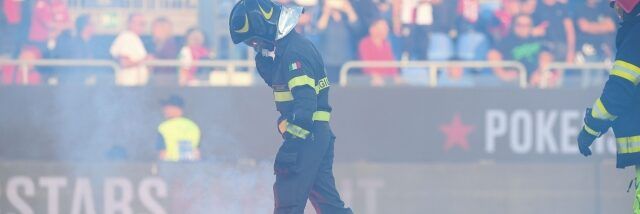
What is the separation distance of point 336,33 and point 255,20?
450 cm

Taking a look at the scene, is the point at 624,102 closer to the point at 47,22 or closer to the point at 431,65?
the point at 431,65

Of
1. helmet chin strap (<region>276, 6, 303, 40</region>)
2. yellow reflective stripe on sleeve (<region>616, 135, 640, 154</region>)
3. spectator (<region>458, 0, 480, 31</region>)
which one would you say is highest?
helmet chin strap (<region>276, 6, 303, 40</region>)

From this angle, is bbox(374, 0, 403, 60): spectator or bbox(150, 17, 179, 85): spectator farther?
bbox(374, 0, 403, 60): spectator

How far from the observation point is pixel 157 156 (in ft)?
41.5

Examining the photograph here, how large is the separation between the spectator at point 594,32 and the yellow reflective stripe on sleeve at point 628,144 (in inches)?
229

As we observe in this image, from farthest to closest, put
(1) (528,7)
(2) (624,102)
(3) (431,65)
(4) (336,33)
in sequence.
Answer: (1) (528,7) < (3) (431,65) < (4) (336,33) < (2) (624,102)

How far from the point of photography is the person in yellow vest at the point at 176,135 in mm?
12578

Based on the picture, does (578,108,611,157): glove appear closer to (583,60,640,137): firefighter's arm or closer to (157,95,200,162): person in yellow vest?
(583,60,640,137): firefighter's arm

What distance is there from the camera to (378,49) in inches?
510

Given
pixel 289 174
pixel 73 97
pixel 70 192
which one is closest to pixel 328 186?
pixel 289 174

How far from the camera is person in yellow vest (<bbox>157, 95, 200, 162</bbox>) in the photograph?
1258 cm

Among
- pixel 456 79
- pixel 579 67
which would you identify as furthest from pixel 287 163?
pixel 579 67

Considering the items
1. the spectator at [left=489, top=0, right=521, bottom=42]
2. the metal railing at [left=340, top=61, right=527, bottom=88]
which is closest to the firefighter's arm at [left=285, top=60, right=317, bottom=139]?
the metal railing at [left=340, top=61, right=527, bottom=88]

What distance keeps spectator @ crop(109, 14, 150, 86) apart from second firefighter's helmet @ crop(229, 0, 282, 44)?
4.27m
